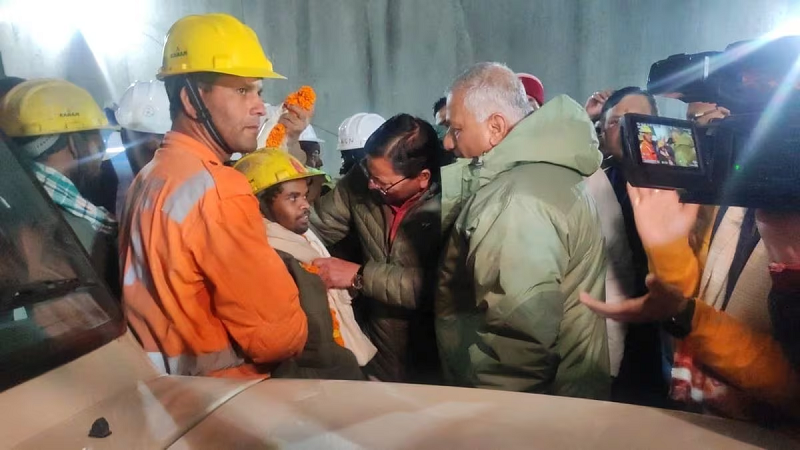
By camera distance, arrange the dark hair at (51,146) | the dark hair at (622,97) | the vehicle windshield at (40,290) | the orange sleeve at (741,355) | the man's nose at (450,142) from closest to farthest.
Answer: the vehicle windshield at (40,290) → the orange sleeve at (741,355) → the man's nose at (450,142) → the dark hair at (51,146) → the dark hair at (622,97)

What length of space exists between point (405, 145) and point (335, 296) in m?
0.79

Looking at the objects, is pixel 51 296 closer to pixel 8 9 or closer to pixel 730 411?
pixel 730 411

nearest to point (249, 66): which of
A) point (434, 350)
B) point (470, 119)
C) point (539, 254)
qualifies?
point (470, 119)

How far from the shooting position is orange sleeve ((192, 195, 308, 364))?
6.02ft

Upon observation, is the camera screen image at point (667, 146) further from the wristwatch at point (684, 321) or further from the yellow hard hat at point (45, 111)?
the yellow hard hat at point (45, 111)

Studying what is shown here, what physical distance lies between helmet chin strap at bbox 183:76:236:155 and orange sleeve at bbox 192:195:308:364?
13.4 inches

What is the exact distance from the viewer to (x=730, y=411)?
169cm

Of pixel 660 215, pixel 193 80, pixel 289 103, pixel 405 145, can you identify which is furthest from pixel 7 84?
pixel 660 215

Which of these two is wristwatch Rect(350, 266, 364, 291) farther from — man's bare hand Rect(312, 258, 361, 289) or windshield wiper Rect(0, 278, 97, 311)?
windshield wiper Rect(0, 278, 97, 311)

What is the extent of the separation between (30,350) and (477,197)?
1.36 meters

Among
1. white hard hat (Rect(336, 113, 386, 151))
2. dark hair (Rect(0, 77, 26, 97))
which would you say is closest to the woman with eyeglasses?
dark hair (Rect(0, 77, 26, 97))

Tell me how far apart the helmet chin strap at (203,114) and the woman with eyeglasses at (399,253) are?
85 cm

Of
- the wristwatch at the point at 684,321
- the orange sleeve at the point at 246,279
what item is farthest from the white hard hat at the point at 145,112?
the wristwatch at the point at 684,321

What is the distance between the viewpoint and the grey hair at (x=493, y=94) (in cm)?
234
